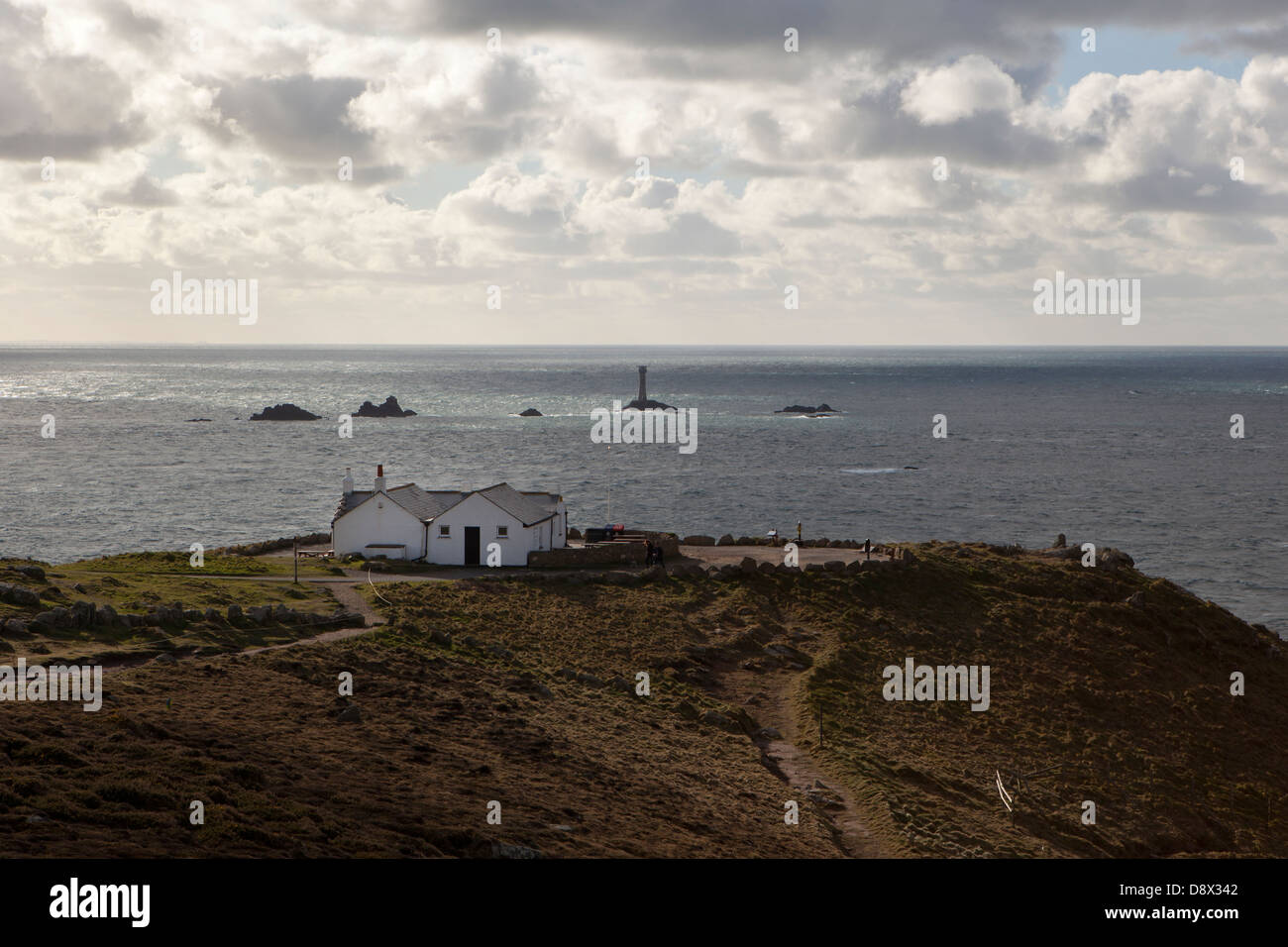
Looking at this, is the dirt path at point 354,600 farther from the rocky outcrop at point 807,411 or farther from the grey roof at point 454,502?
the rocky outcrop at point 807,411

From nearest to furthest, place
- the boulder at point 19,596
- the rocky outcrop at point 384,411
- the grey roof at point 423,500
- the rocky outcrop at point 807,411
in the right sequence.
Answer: the boulder at point 19,596 → the grey roof at point 423,500 → the rocky outcrop at point 384,411 → the rocky outcrop at point 807,411

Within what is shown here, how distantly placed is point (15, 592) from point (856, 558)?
33.7m

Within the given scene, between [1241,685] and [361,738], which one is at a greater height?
[361,738]

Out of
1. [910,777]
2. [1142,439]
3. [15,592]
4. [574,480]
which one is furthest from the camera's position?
[1142,439]

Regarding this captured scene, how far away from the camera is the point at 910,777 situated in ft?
101

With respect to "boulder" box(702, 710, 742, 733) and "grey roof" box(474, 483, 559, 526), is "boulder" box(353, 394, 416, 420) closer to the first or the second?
"grey roof" box(474, 483, 559, 526)

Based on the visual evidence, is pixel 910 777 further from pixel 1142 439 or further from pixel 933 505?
pixel 1142 439

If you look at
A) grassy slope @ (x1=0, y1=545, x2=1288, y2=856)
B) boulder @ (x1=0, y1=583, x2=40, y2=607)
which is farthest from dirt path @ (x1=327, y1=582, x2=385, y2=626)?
boulder @ (x1=0, y1=583, x2=40, y2=607)

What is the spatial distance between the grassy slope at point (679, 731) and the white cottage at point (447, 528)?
4.35 meters

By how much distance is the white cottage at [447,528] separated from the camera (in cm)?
4953

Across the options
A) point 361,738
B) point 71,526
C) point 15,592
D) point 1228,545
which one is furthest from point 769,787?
point 71,526

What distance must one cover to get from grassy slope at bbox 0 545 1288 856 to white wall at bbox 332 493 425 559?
714 cm

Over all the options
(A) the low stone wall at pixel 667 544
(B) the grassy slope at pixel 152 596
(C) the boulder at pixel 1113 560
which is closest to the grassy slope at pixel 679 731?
(C) the boulder at pixel 1113 560

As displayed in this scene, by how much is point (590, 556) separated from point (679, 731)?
1850cm
